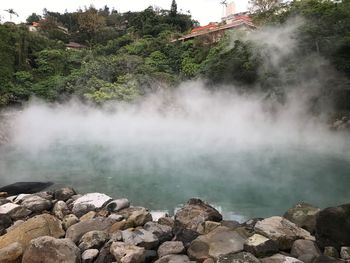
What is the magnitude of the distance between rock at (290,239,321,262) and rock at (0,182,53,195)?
567 cm

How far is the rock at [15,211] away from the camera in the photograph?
5.96m

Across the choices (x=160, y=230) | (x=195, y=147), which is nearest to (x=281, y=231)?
(x=160, y=230)

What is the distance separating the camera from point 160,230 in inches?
200

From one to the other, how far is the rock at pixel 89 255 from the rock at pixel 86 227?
45cm

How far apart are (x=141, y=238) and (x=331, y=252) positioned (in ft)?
8.13

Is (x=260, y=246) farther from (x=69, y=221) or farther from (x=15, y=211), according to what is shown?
(x=15, y=211)

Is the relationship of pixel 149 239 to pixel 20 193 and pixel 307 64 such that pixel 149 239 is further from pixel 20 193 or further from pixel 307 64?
pixel 307 64

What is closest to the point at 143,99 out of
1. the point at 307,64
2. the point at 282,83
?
the point at 282,83

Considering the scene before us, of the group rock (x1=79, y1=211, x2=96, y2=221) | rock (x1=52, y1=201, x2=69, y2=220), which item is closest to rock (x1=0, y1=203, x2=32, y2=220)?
rock (x1=52, y1=201, x2=69, y2=220)

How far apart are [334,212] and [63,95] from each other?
17359 millimetres

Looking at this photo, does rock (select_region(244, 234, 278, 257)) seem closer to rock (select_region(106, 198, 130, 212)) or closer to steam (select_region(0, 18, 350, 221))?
steam (select_region(0, 18, 350, 221))

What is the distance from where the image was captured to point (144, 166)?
964 cm

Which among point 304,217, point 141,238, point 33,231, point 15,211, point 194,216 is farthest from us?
point 15,211

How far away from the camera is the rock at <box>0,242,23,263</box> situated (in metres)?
4.47
